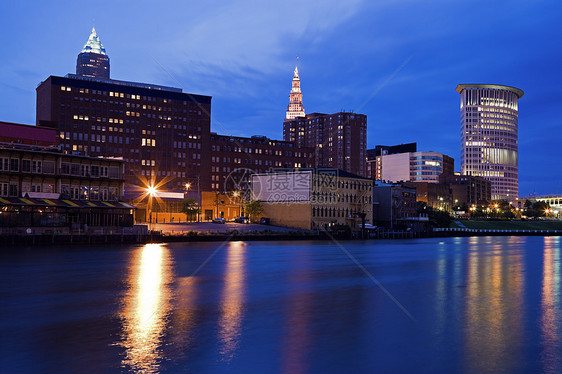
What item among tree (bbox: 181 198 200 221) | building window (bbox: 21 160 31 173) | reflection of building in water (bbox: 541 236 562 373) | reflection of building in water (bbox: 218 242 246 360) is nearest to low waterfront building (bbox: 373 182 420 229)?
tree (bbox: 181 198 200 221)

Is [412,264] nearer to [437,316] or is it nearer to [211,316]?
[437,316]

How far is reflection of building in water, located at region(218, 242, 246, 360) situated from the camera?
24237 millimetres

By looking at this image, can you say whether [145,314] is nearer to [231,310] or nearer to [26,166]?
[231,310]

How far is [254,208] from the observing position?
13675cm

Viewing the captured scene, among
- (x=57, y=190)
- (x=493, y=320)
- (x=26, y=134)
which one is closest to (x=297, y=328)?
(x=493, y=320)

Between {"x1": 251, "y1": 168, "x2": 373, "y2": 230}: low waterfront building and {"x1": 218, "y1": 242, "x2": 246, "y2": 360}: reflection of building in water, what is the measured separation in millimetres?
74998

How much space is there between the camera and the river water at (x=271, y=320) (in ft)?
71.8

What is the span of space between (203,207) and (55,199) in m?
70.1

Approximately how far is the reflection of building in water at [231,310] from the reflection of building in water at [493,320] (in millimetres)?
10198

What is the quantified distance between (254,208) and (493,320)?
107270 millimetres

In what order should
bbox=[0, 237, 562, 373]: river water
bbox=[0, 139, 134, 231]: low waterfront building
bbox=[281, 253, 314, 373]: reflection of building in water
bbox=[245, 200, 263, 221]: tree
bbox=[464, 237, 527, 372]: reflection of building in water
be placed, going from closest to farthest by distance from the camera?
1. bbox=[281, 253, 314, 373]: reflection of building in water
2. bbox=[0, 237, 562, 373]: river water
3. bbox=[464, 237, 527, 372]: reflection of building in water
4. bbox=[0, 139, 134, 231]: low waterfront building
5. bbox=[245, 200, 263, 221]: tree

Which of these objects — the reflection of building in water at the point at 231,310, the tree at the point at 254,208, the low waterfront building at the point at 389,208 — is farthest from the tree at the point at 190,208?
the reflection of building in water at the point at 231,310

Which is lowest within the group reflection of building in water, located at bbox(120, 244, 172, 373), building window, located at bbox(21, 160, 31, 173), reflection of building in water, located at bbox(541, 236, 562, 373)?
reflection of building in water, located at bbox(541, 236, 562, 373)

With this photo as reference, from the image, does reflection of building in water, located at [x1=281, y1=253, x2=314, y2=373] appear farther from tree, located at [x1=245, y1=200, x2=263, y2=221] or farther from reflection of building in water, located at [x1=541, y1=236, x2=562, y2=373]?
tree, located at [x1=245, y1=200, x2=263, y2=221]
